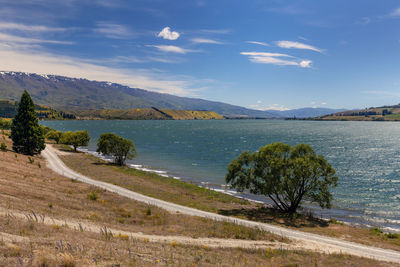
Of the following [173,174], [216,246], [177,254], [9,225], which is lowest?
[173,174]

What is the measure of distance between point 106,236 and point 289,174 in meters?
34.5

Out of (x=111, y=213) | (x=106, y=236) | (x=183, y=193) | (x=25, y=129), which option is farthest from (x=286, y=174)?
(x=25, y=129)

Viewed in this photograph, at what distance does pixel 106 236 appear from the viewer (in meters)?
20.6

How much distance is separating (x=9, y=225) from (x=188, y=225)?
62.0 ft

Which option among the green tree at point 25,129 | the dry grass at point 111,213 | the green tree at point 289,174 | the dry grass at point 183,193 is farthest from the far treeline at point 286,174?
the green tree at point 25,129

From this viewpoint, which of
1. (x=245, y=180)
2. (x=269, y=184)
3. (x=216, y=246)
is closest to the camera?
(x=216, y=246)

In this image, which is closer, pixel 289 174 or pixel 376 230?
pixel 376 230

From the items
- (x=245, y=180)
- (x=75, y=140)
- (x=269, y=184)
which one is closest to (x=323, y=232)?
(x=269, y=184)

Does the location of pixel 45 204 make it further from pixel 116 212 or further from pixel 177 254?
pixel 177 254

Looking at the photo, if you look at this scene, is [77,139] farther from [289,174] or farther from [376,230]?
[376,230]

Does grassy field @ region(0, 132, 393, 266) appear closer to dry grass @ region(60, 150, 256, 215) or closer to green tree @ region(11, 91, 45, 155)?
dry grass @ region(60, 150, 256, 215)

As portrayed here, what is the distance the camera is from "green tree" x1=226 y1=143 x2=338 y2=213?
43.6m

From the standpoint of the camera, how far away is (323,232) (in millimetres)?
36938

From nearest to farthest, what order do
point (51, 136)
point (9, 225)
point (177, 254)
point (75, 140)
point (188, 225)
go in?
point (9, 225) → point (177, 254) → point (188, 225) → point (75, 140) → point (51, 136)
